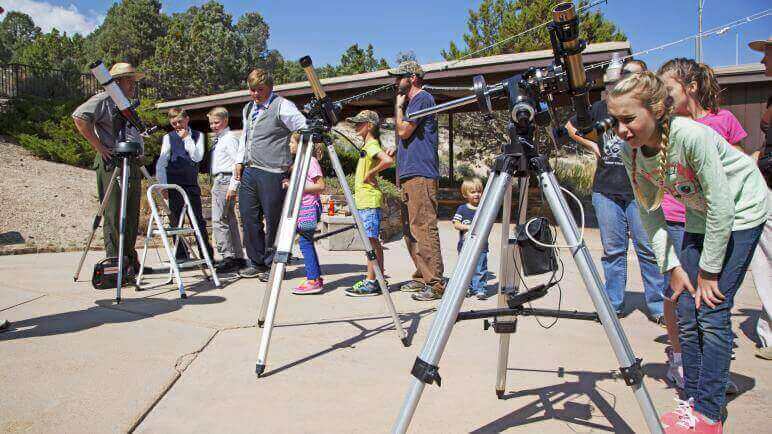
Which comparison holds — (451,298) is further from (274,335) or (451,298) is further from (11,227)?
(11,227)

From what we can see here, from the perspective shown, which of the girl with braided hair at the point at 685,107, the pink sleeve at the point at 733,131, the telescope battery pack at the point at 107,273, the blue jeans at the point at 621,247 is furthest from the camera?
the telescope battery pack at the point at 107,273

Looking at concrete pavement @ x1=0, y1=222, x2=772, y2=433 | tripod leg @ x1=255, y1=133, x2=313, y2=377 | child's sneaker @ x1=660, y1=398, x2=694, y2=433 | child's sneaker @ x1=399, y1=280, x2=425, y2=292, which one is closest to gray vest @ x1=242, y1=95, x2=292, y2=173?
concrete pavement @ x1=0, y1=222, x2=772, y2=433

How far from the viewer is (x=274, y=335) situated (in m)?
3.99

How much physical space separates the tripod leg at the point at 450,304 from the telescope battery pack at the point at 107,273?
4.08 meters

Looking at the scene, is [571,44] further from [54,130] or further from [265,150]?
[54,130]

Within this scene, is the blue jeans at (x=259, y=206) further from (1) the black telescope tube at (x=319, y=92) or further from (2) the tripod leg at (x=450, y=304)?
(2) the tripod leg at (x=450, y=304)

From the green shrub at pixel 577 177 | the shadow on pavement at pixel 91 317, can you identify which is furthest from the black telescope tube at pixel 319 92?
the green shrub at pixel 577 177

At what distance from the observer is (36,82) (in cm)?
2230

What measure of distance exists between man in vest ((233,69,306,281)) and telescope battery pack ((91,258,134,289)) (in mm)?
1254

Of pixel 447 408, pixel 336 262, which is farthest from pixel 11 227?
pixel 447 408

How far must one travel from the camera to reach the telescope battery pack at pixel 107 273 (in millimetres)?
5242

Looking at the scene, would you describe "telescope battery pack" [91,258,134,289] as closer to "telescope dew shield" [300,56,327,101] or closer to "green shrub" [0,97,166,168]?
"telescope dew shield" [300,56,327,101]

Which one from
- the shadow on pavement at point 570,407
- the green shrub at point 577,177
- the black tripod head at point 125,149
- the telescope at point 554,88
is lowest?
the green shrub at point 577,177

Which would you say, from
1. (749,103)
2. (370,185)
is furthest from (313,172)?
(749,103)
